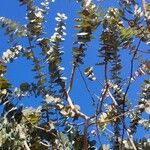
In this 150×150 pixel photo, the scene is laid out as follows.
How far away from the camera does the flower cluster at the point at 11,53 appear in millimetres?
3987

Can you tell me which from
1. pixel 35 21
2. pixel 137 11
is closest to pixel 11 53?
pixel 35 21

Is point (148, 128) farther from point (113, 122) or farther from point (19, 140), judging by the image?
point (19, 140)

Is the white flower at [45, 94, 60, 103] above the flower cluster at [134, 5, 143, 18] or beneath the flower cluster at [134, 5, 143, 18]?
beneath

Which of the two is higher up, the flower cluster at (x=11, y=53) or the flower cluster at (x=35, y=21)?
Answer: the flower cluster at (x=35, y=21)

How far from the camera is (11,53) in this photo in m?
4.01

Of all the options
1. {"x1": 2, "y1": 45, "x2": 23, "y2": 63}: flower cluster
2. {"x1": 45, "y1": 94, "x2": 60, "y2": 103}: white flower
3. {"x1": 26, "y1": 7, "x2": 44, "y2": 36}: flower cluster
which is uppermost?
{"x1": 26, "y1": 7, "x2": 44, "y2": 36}: flower cluster

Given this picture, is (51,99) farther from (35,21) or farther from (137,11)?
(137,11)

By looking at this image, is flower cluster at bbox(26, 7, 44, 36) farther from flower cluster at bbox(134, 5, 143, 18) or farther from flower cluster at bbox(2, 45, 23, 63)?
flower cluster at bbox(134, 5, 143, 18)

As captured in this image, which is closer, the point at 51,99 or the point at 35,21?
the point at 51,99

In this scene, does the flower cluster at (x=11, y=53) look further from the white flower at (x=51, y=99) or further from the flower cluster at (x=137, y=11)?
the flower cluster at (x=137, y=11)

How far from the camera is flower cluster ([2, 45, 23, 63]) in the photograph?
3.99m

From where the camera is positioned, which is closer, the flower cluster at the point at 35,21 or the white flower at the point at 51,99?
the white flower at the point at 51,99

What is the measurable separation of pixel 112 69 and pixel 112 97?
0.24 m

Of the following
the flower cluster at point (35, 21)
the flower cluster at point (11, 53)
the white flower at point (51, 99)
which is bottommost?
the white flower at point (51, 99)
